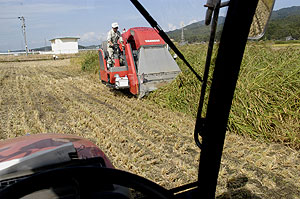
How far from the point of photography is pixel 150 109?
19.0 ft

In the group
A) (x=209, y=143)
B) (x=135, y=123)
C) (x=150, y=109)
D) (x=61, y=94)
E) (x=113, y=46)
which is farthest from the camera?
(x=61, y=94)

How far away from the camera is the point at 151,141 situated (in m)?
4.08

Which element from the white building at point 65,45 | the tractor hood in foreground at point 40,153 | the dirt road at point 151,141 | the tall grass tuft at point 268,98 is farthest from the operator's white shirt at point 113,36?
the white building at point 65,45

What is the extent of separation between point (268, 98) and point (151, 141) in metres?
2.13

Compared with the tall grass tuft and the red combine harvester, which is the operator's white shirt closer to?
the red combine harvester

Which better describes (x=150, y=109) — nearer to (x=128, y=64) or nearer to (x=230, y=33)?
(x=128, y=64)

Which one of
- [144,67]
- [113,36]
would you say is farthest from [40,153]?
[113,36]

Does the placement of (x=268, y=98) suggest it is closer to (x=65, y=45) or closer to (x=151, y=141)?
(x=151, y=141)

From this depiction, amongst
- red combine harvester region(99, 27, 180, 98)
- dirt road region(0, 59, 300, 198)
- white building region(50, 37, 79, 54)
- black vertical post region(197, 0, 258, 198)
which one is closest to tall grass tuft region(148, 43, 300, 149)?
dirt road region(0, 59, 300, 198)

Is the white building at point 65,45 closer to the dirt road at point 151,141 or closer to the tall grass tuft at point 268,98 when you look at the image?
the dirt road at point 151,141

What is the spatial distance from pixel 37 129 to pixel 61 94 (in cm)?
335

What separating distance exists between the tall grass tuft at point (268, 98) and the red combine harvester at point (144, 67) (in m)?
1.26

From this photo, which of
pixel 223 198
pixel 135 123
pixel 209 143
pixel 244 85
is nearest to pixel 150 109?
pixel 135 123

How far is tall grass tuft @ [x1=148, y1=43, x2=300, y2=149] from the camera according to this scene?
3.91m
